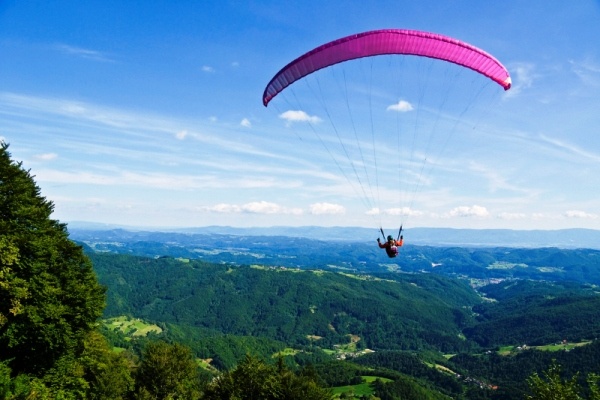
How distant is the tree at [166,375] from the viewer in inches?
1425

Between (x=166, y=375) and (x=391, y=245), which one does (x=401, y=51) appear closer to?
(x=391, y=245)

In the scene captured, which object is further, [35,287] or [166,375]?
[166,375]

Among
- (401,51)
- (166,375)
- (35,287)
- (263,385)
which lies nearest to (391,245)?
(401,51)

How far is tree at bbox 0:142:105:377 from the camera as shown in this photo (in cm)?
2164

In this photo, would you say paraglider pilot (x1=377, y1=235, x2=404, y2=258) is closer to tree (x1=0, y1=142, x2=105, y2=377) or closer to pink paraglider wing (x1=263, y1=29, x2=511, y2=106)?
pink paraglider wing (x1=263, y1=29, x2=511, y2=106)

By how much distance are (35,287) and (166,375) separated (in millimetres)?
18416

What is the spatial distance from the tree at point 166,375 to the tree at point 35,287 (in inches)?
467

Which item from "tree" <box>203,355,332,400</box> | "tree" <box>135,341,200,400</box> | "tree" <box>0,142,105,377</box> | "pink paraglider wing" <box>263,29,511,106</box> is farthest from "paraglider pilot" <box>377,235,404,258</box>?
"tree" <box>135,341,200,400</box>

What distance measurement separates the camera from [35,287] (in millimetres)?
22531

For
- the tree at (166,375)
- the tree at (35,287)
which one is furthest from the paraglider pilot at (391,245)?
the tree at (166,375)

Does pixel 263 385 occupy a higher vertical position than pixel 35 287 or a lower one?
lower

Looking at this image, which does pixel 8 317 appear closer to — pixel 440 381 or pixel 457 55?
pixel 457 55

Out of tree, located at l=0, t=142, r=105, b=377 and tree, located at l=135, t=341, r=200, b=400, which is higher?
tree, located at l=0, t=142, r=105, b=377

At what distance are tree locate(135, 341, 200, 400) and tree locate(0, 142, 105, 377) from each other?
39.0 ft
